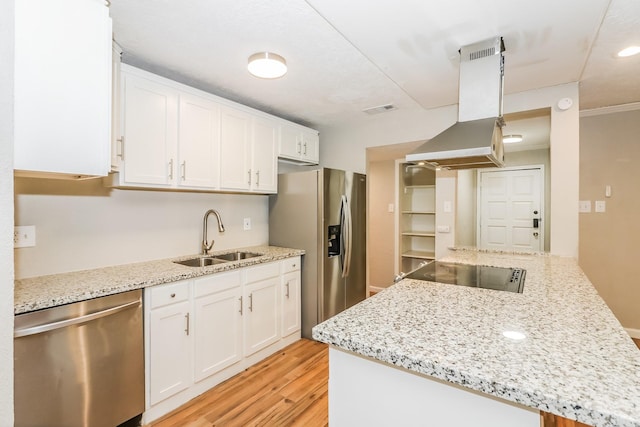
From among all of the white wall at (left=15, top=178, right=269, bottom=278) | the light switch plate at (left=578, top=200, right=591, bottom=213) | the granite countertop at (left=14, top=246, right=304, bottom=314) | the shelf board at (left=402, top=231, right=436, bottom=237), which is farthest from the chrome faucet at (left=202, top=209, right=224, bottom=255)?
the light switch plate at (left=578, top=200, right=591, bottom=213)

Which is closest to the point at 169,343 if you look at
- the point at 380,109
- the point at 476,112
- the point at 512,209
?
the point at 476,112

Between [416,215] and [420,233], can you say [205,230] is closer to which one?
[420,233]

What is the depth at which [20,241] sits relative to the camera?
1.77m

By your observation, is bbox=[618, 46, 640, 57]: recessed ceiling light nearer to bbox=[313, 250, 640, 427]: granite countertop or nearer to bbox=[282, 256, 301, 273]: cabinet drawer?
bbox=[313, 250, 640, 427]: granite countertop

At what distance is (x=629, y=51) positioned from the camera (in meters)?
1.97

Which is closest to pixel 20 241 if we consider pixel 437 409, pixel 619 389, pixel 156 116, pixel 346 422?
pixel 156 116

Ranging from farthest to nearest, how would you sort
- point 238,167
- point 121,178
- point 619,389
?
point 238,167 → point 121,178 → point 619,389

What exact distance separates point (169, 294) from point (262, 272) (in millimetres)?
828

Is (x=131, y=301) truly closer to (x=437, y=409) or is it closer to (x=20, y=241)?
(x=20, y=241)

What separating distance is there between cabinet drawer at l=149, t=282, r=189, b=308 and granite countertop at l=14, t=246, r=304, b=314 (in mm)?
43

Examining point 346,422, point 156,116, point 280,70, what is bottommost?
point 346,422

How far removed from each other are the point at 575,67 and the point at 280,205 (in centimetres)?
270

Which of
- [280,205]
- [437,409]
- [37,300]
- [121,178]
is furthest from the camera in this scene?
[280,205]

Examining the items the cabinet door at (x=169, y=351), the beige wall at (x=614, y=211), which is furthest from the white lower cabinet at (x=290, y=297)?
the beige wall at (x=614, y=211)
